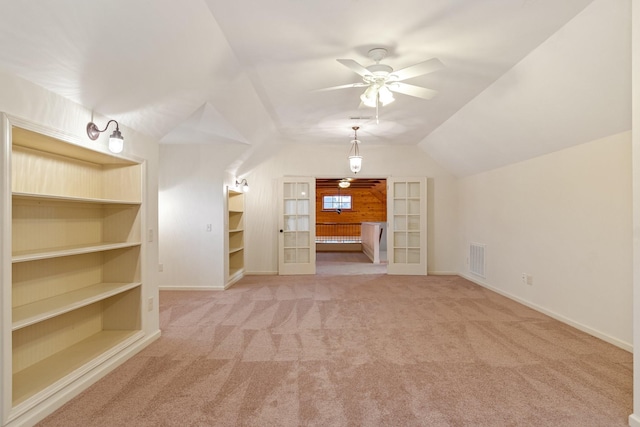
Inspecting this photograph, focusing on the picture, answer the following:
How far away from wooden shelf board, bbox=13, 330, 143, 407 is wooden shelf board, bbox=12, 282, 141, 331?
17.1 inches

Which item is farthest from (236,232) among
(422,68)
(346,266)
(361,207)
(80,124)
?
(361,207)

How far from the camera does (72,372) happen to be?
251 cm

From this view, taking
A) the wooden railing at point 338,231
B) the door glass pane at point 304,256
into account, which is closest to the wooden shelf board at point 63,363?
the door glass pane at point 304,256

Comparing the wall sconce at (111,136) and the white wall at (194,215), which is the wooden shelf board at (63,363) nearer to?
the wall sconce at (111,136)

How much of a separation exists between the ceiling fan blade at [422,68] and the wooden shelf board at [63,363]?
3.36 meters

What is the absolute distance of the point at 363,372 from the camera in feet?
9.34

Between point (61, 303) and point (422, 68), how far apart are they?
332 cm

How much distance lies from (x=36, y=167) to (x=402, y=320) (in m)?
3.91

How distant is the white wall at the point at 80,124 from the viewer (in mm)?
1997

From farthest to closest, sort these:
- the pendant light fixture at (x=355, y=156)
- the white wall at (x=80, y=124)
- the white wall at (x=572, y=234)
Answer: the pendant light fixture at (x=355, y=156)
the white wall at (x=572, y=234)
the white wall at (x=80, y=124)

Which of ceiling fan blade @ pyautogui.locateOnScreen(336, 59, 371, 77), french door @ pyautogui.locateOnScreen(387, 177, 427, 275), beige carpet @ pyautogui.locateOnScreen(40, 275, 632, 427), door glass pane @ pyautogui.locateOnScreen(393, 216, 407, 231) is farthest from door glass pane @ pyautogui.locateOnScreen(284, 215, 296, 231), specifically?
ceiling fan blade @ pyautogui.locateOnScreen(336, 59, 371, 77)

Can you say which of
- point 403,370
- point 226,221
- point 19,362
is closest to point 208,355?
point 19,362

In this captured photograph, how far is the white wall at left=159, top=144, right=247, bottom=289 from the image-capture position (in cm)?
587

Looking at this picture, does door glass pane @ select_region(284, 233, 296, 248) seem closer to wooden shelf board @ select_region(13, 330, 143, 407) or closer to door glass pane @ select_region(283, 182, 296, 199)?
door glass pane @ select_region(283, 182, 296, 199)
